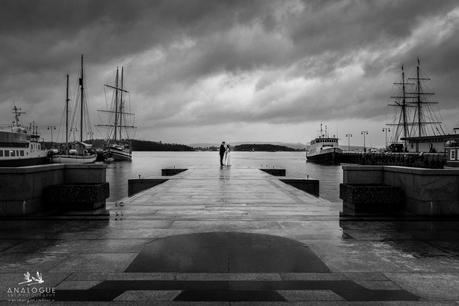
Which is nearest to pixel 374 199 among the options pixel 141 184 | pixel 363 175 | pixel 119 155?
pixel 363 175

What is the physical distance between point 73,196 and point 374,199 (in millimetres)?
7171

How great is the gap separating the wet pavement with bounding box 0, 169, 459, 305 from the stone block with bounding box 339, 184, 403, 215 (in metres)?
0.73

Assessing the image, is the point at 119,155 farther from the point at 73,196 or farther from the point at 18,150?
the point at 73,196

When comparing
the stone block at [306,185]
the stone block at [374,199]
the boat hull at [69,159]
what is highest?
the boat hull at [69,159]

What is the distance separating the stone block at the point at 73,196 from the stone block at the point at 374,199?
613 cm

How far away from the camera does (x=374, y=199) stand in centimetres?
948

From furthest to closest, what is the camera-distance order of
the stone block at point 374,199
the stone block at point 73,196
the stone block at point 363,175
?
the stone block at point 363,175, the stone block at point 73,196, the stone block at point 374,199

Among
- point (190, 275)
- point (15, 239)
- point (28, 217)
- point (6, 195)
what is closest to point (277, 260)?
point (190, 275)

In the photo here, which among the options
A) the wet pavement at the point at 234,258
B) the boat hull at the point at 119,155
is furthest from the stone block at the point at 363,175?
the boat hull at the point at 119,155

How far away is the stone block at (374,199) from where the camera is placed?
30.9 ft

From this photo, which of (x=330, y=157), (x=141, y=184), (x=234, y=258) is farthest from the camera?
(x=330, y=157)

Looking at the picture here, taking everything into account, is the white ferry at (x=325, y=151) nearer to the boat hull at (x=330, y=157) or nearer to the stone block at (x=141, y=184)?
the boat hull at (x=330, y=157)

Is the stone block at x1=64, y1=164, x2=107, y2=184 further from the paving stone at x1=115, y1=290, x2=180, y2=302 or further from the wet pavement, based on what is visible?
the paving stone at x1=115, y1=290, x2=180, y2=302

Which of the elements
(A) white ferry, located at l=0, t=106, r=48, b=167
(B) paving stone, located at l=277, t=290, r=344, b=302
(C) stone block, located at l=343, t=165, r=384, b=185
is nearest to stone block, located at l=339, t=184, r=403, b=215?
(C) stone block, located at l=343, t=165, r=384, b=185
